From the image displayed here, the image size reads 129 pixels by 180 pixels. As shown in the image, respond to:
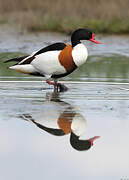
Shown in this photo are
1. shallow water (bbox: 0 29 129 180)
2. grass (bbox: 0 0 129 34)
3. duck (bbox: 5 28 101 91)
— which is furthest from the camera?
grass (bbox: 0 0 129 34)

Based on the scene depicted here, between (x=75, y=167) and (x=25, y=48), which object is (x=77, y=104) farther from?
(x=25, y=48)

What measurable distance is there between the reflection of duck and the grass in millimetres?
12052

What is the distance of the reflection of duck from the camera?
6754mm

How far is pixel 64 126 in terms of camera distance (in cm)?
751

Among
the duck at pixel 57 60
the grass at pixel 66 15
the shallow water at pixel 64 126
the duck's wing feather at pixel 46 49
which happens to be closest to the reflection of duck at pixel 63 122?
the shallow water at pixel 64 126

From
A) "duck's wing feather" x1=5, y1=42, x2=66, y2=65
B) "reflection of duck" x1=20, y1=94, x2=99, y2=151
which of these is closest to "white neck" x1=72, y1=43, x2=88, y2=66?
"duck's wing feather" x1=5, y1=42, x2=66, y2=65

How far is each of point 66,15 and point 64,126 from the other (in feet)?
51.4

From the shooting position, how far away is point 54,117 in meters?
8.08

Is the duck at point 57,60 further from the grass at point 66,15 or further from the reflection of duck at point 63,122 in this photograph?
the grass at point 66,15

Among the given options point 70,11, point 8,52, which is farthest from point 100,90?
point 70,11

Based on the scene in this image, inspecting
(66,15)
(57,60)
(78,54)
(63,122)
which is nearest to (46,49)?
(57,60)

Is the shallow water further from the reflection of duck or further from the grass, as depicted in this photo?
the grass

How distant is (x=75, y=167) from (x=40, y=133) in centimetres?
136

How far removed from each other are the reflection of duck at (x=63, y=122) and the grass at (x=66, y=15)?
12052 millimetres
